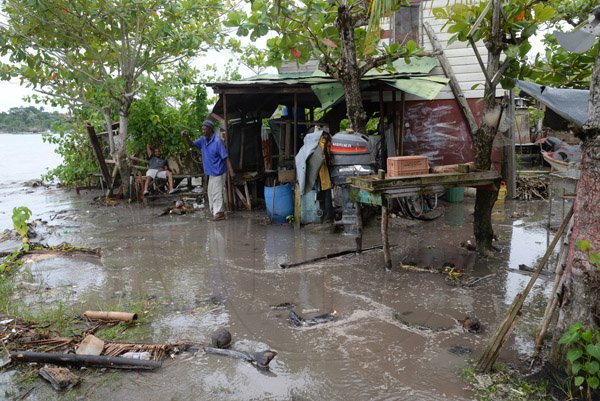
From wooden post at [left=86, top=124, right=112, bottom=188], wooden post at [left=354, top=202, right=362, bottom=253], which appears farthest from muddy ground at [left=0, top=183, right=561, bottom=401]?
wooden post at [left=86, top=124, right=112, bottom=188]

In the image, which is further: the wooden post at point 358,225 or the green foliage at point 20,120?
the green foliage at point 20,120

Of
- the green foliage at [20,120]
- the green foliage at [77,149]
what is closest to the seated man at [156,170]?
the green foliage at [77,149]

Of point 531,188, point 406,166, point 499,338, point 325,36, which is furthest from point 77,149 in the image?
point 499,338

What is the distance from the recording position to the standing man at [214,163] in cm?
1014

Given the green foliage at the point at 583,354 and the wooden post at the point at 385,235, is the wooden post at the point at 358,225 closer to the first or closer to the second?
the wooden post at the point at 385,235

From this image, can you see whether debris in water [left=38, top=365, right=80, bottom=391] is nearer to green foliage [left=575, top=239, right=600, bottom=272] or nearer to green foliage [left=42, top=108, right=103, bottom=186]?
green foliage [left=575, top=239, right=600, bottom=272]

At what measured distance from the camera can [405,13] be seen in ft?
38.5

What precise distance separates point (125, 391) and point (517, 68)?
561cm

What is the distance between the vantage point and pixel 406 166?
631 cm

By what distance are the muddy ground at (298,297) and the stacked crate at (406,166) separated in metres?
1.32

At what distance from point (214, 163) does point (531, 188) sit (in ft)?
25.2

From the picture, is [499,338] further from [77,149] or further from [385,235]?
[77,149]

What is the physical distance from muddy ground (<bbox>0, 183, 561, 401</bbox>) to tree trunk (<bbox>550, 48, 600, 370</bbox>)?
635mm

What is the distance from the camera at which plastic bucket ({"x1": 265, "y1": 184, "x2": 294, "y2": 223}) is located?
32.2 ft
